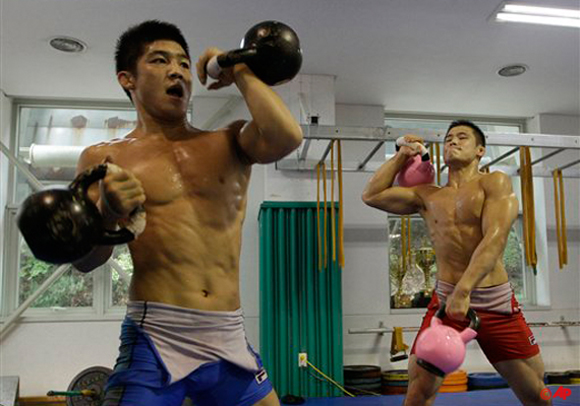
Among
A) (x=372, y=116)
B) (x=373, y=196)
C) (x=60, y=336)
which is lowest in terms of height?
(x=60, y=336)

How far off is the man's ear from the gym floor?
3.56 m

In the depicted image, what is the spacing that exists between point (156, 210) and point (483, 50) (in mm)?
4450

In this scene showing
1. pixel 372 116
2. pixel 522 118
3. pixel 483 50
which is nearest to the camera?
pixel 483 50

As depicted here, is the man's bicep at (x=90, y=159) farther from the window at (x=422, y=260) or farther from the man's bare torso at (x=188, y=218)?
the window at (x=422, y=260)

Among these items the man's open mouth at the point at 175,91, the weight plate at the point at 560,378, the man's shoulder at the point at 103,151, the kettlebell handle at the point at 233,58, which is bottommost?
the weight plate at the point at 560,378

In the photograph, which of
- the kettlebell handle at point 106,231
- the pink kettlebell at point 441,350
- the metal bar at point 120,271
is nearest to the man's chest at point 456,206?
the pink kettlebell at point 441,350

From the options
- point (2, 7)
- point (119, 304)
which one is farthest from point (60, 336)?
point (2, 7)

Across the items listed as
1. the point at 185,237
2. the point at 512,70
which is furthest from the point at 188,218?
the point at 512,70

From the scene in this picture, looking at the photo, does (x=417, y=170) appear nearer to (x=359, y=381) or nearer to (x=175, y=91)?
(x=175, y=91)

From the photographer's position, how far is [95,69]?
553 centimetres

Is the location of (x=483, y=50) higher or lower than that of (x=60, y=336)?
higher

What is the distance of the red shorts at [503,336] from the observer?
9.43 feet

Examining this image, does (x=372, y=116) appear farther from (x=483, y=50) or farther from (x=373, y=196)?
(x=373, y=196)

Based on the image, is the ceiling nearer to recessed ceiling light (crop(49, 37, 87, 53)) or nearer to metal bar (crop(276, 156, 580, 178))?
recessed ceiling light (crop(49, 37, 87, 53))
